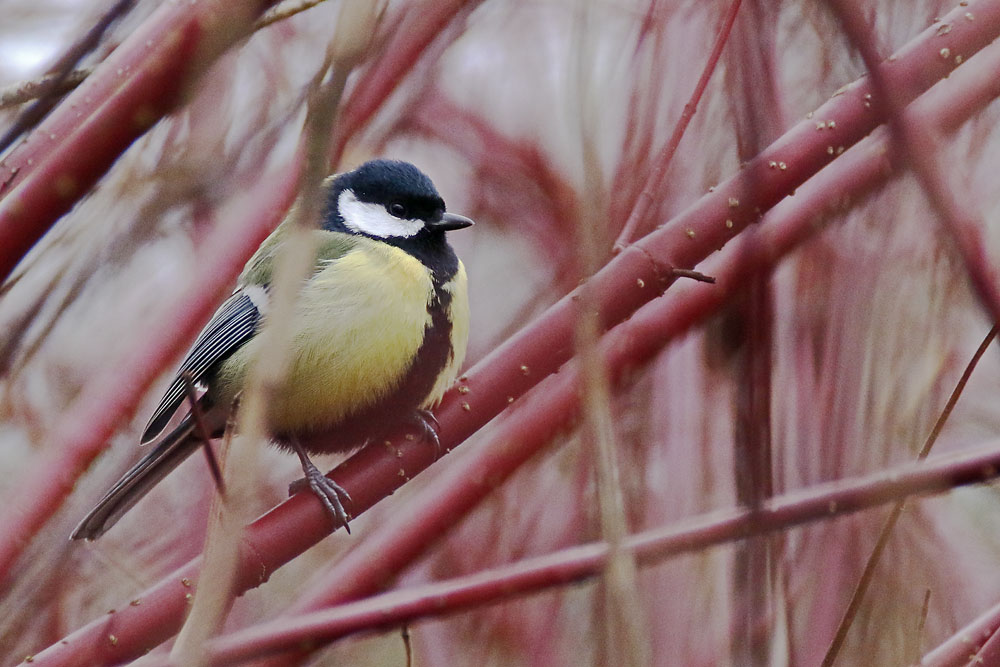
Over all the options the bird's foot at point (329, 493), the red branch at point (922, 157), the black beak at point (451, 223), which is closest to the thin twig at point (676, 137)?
the red branch at point (922, 157)

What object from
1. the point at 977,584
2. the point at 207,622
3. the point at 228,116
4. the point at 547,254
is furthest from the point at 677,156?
the point at 207,622

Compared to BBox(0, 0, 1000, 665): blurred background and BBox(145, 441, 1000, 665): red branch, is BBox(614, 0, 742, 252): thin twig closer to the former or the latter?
BBox(0, 0, 1000, 665): blurred background

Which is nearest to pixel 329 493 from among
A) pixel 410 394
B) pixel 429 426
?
pixel 429 426

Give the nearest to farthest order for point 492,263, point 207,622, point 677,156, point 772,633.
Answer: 1. point 207,622
2. point 772,633
3. point 677,156
4. point 492,263

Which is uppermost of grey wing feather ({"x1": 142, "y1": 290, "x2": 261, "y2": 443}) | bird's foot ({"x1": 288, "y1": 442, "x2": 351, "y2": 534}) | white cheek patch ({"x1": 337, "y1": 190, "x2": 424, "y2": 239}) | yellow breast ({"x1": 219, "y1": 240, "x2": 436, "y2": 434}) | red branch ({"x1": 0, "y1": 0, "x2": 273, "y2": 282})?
white cheek patch ({"x1": 337, "y1": 190, "x2": 424, "y2": 239})

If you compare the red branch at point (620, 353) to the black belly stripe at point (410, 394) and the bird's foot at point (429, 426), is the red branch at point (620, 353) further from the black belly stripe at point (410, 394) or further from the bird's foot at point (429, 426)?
the black belly stripe at point (410, 394)

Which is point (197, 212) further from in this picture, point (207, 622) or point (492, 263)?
point (207, 622)

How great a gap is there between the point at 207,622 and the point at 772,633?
55 centimetres

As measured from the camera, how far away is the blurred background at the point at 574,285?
72.1 inches

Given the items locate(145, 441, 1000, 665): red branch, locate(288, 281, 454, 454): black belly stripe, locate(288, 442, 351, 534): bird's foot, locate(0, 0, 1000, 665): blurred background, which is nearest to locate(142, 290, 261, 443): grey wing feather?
locate(0, 0, 1000, 665): blurred background

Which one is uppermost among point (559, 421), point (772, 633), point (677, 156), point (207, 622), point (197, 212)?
point (197, 212)

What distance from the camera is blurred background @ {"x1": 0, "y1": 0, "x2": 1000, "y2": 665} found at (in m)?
1.83

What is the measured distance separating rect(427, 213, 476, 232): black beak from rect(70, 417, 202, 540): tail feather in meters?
Answer: 0.88

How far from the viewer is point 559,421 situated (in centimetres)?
196
